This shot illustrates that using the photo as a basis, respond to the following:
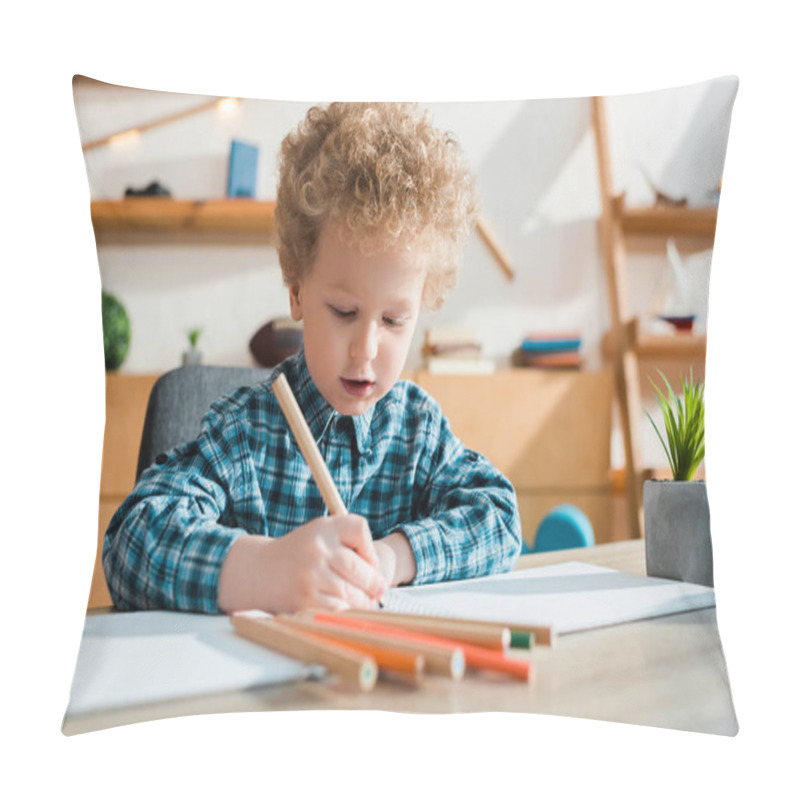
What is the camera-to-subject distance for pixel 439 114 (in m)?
1.12

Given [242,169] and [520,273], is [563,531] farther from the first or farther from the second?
[242,169]

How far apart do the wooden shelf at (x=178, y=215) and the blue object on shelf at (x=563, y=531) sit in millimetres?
457

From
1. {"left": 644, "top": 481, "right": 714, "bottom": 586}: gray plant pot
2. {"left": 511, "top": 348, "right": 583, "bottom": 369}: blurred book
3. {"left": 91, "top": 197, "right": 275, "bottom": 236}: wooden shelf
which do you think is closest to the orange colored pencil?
{"left": 644, "top": 481, "right": 714, "bottom": 586}: gray plant pot

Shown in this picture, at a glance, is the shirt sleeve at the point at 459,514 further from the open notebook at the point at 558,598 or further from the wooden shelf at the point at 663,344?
the wooden shelf at the point at 663,344

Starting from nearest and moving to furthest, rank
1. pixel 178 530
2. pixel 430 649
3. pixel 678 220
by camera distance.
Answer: pixel 430 649 < pixel 178 530 < pixel 678 220

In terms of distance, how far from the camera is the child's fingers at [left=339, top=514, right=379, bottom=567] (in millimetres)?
1008

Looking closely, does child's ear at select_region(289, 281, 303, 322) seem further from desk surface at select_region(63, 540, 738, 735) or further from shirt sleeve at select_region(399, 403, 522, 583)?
desk surface at select_region(63, 540, 738, 735)

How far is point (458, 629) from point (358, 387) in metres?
0.31

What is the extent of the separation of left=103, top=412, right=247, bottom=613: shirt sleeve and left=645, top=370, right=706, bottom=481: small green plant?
485 millimetres

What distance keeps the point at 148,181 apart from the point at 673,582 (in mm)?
733

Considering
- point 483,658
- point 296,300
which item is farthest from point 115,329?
point 483,658

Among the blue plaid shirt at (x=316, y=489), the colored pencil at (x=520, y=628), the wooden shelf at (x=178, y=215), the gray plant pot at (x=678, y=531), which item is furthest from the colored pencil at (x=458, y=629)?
the wooden shelf at (x=178, y=215)

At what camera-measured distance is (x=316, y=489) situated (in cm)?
107

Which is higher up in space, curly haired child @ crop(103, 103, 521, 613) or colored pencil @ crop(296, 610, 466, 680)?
curly haired child @ crop(103, 103, 521, 613)
